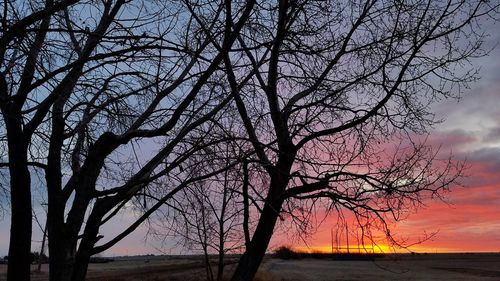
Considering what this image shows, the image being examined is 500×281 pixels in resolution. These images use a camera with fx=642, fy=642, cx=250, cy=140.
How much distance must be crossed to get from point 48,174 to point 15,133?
26.4 inches

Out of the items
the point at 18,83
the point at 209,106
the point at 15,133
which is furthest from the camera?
the point at 209,106

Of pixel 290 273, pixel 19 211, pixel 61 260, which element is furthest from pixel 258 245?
pixel 290 273

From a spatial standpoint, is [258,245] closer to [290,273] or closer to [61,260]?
[61,260]

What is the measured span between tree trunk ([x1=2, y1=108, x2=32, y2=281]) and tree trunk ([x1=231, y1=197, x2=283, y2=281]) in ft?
8.24

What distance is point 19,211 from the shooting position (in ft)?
25.4

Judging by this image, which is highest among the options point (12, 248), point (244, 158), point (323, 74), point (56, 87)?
point (323, 74)

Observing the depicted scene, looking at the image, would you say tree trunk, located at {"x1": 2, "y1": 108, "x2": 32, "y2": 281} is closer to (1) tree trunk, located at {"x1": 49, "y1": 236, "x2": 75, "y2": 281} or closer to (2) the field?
(1) tree trunk, located at {"x1": 49, "y1": 236, "x2": 75, "y2": 281}

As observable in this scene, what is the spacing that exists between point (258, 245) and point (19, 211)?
2.92 metres

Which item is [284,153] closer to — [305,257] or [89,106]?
[89,106]

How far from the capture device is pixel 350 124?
786 centimetres

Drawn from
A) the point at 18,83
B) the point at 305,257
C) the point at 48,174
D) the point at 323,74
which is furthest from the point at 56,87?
the point at 305,257

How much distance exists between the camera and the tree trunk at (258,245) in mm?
7664

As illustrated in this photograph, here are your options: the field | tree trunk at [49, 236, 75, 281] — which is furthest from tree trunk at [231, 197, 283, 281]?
the field

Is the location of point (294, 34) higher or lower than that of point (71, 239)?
higher
